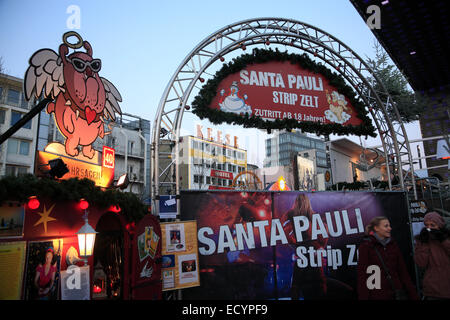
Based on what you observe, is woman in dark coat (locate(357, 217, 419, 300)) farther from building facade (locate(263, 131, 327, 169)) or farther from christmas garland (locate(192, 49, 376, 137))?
building facade (locate(263, 131, 327, 169))

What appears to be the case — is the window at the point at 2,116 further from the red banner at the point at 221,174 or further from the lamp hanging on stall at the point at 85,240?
the red banner at the point at 221,174

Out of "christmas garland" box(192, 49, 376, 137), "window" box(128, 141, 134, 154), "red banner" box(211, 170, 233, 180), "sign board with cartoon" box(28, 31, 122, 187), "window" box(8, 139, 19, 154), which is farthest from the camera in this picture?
"red banner" box(211, 170, 233, 180)

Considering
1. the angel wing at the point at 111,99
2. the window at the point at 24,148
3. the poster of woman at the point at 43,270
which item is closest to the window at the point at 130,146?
the window at the point at 24,148

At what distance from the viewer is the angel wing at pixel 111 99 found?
24.7 ft

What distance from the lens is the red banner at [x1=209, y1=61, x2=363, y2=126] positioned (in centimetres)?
945

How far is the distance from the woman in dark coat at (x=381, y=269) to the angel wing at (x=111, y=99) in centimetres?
624

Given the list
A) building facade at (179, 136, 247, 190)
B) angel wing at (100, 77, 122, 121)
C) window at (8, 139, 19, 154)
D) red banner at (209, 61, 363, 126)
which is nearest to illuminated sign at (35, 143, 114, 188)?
angel wing at (100, 77, 122, 121)

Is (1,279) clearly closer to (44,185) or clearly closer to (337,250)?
(44,185)

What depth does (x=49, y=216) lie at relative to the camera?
5402 millimetres

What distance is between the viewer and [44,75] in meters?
5.85

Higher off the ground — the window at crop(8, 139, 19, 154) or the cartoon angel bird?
the window at crop(8, 139, 19, 154)

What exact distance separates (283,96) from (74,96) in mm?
6283

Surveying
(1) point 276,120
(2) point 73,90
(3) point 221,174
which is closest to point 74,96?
(2) point 73,90

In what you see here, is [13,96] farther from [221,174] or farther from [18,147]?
[221,174]
